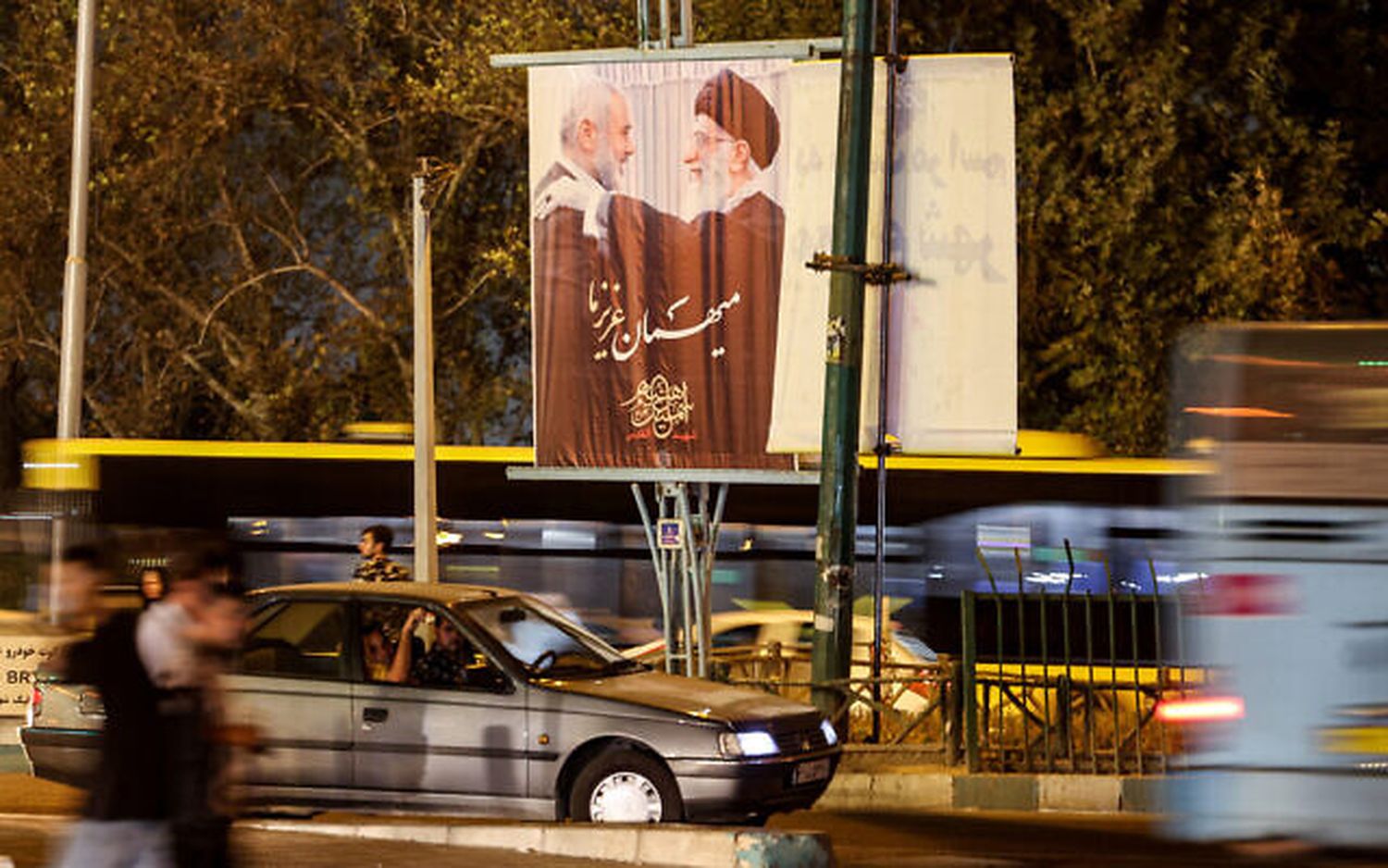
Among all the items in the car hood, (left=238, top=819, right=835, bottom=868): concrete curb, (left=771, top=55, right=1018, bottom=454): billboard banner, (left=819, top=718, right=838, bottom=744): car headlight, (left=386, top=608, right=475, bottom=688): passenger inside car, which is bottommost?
(left=238, top=819, right=835, bottom=868): concrete curb

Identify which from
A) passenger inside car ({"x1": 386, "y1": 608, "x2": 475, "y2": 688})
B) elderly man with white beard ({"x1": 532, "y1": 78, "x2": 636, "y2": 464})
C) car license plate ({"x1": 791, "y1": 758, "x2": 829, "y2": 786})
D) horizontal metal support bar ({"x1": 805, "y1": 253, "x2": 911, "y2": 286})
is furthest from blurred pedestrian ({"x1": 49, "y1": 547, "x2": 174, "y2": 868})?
elderly man with white beard ({"x1": 532, "y1": 78, "x2": 636, "y2": 464})

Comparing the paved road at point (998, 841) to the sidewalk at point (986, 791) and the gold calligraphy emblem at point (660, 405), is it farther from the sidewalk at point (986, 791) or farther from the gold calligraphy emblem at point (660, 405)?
the gold calligraphy emblem at point (660, 405)

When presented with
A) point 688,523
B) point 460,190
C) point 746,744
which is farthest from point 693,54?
point 460,190

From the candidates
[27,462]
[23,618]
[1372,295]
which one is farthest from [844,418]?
[1372,295]

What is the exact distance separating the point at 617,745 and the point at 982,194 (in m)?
5.27

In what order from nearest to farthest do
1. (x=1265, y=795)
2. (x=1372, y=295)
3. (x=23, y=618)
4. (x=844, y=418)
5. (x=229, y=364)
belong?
(x=1265, y=795)
(x=844, y=418)
(x=23, y=618)
(x=1372, y=295)
(x=229, y=364)

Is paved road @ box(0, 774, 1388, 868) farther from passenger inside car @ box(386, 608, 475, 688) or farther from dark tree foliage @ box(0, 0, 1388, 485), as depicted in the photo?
dark tree foliage @ box(0, 0, 1388, 485)

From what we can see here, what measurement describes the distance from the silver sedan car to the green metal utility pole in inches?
91.1

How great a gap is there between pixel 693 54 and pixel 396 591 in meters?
5.23

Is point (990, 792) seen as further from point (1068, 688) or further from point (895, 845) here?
point (895, 845)

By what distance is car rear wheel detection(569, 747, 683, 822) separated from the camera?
440 inches

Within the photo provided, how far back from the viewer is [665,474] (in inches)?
611

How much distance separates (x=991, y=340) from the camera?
47.9 feet

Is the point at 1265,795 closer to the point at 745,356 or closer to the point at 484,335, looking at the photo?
the point at 745,356
